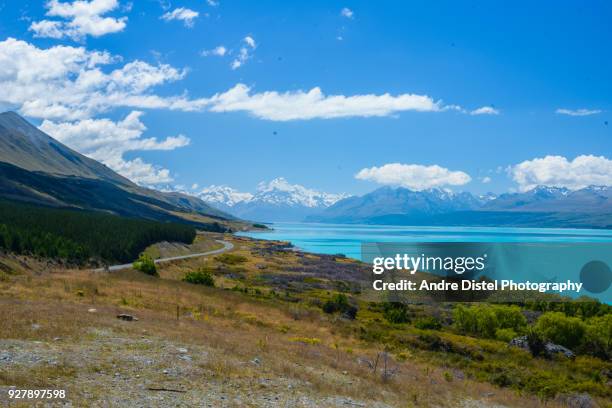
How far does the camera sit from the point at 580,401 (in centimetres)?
2778

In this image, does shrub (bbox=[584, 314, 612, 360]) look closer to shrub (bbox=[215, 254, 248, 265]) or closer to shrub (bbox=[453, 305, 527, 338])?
shrub (bbox=[453, 305, 527, 338])

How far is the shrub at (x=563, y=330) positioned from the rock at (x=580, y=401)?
24.7 meters

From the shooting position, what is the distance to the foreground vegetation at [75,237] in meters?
90.6

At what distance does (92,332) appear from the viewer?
24406mm

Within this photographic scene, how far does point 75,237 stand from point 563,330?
352ft

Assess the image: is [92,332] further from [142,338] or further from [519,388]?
[519,388]

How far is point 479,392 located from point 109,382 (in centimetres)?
1981

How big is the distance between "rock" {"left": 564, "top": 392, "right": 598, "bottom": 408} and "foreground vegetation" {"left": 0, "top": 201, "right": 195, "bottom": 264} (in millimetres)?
85419

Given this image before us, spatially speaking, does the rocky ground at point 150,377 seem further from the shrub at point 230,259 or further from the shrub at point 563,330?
the shrub at point 230,259
